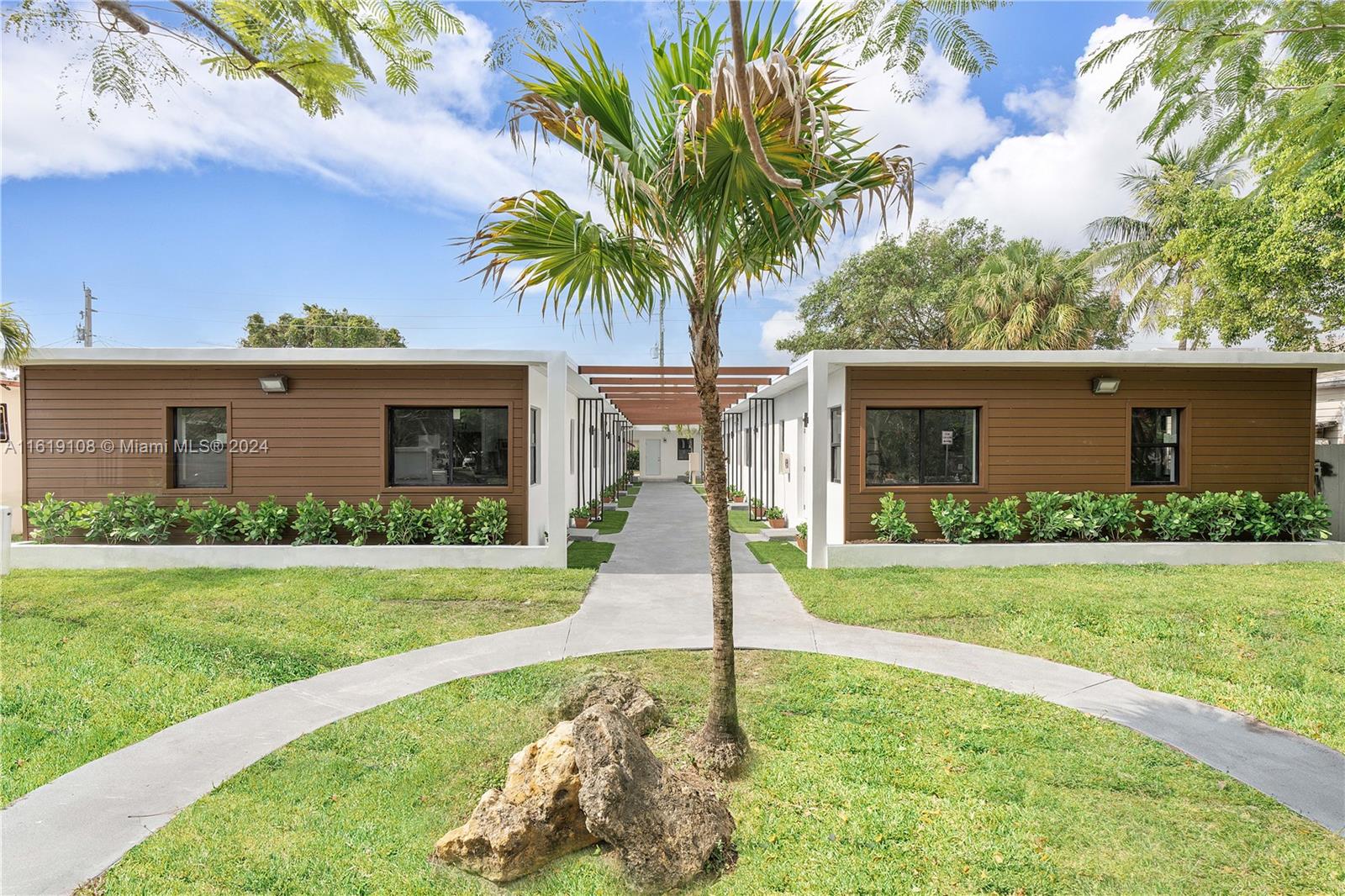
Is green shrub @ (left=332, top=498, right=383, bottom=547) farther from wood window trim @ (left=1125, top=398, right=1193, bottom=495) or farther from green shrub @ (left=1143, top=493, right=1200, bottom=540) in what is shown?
green shrub @ (left=1143, top=493, right=1200, bottom=540)

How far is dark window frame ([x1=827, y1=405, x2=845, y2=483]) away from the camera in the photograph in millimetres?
10070

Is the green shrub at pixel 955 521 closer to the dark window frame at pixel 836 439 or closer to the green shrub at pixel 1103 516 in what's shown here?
the green shrub at pixel 1103 516

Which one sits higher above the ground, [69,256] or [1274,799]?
[69,256]

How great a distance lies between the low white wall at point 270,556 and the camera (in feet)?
28.1

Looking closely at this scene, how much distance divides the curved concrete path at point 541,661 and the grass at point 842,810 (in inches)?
8.5

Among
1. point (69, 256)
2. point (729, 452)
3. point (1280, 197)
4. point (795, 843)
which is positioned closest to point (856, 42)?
point (795, 843)

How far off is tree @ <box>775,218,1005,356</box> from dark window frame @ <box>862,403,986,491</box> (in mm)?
12719

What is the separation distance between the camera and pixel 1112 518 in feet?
30.3

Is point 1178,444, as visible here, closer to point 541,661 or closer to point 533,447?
point 533,447

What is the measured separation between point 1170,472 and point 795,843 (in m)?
9.98

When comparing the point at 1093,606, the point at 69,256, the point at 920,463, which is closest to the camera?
the point at 1093,606

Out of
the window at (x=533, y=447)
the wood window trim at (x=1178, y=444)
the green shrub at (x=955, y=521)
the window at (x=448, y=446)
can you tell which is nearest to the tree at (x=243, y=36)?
the window at (x=448, y=446)

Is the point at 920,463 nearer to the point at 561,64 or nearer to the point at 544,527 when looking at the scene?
the point at 544,527

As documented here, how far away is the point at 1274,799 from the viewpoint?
3230mm
